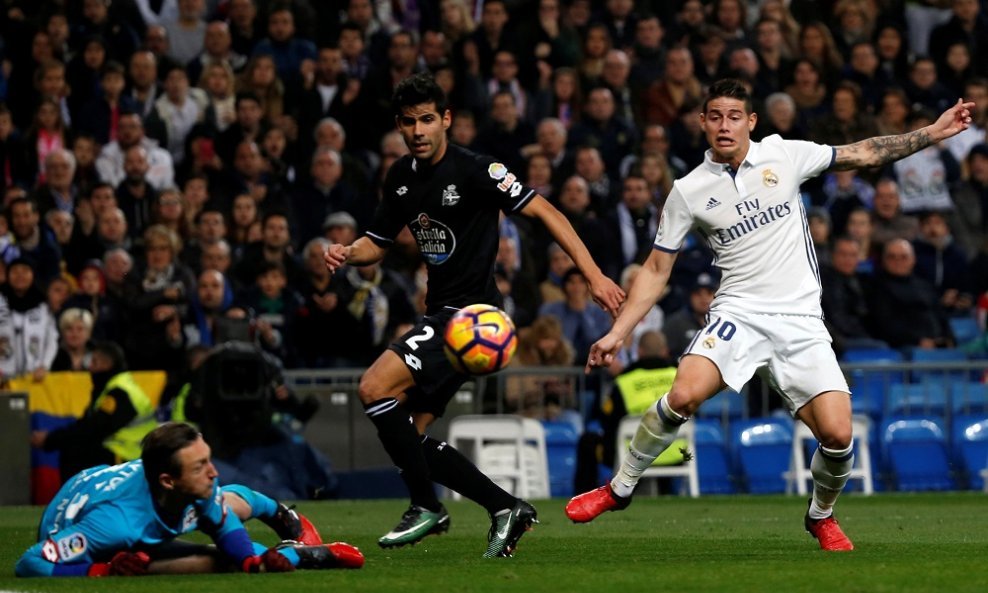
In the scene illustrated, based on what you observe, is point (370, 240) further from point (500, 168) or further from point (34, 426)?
point (34, 426)

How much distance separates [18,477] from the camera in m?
16.8

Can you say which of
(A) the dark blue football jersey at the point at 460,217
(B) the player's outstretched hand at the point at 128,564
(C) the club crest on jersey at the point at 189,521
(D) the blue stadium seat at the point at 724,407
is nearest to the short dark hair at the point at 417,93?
(A) the dark blue football jersey at the point at 460,217

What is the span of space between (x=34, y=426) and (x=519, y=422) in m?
4.43

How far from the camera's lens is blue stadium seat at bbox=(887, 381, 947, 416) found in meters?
18.6

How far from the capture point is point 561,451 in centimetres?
1822

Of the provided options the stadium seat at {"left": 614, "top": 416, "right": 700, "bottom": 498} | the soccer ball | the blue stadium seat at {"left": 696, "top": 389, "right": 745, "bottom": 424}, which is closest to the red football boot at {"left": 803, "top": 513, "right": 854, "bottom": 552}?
the soccer ball

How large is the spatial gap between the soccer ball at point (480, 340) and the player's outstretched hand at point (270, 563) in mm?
1424

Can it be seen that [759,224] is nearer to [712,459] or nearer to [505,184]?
[505,184]

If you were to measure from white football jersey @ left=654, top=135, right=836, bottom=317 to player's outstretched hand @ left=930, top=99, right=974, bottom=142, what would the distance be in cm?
56

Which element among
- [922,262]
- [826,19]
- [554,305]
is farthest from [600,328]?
[826,19]

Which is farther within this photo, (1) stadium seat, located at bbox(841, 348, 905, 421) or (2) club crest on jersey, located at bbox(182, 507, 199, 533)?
(1) stadium seat, located at bbox(841, 348, 905, 421)

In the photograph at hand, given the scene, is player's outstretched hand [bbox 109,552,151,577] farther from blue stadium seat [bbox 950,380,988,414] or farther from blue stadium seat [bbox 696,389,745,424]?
blue stadium seat [bbox 950,380,988,414]

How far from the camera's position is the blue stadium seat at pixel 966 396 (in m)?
18.7

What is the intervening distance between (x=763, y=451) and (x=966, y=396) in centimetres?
223
